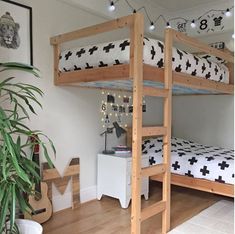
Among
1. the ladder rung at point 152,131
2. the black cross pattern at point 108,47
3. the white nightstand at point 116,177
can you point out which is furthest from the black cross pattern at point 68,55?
the white nightstand at point 116,177

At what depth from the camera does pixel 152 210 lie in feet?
7.94

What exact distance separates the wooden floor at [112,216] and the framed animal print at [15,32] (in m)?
1.66

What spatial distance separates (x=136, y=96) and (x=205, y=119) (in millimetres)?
2725

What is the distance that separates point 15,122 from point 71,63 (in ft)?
3.79

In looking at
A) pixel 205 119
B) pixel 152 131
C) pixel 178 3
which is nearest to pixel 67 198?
pixel 152 131

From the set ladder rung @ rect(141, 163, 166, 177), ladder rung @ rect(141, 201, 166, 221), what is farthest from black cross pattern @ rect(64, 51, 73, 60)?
ladder rung @ rect(141, 201, 166, 221)

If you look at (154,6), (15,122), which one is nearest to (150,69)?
(15,122)

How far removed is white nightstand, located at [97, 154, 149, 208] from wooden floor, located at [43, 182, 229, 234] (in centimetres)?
13

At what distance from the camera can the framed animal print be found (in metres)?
2.61

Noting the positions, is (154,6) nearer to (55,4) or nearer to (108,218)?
(55,4)

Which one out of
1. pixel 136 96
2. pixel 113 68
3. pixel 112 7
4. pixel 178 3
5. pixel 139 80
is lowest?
pixel 136 96

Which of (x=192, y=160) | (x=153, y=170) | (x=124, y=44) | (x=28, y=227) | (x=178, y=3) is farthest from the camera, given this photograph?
(x=178, y=3)

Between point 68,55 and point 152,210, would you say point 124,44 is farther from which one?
point 152,210

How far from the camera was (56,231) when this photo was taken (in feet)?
8.37
